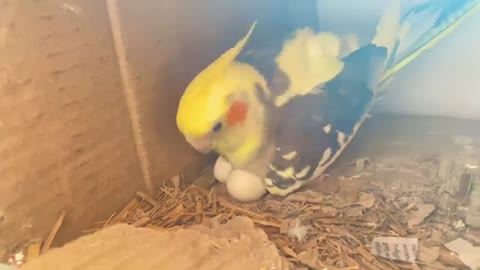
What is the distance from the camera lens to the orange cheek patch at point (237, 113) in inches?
37.1

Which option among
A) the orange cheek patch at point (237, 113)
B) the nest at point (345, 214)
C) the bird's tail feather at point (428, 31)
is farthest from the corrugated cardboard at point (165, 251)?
the bird's tail feather at point (428, 31)

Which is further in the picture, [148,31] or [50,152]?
[148,31]

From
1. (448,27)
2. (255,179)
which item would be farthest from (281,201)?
(448,27)

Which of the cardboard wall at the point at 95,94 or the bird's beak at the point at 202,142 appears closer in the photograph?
the cardboard wall at the point at 95,94

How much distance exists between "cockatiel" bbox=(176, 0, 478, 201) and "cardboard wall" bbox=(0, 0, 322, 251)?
0.31 ft

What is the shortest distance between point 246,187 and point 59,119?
274 mm

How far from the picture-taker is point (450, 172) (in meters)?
0.96

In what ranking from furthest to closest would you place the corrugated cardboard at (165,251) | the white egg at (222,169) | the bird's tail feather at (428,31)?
the white egg at (222,169), the bird's tail feather at (428,31), the corrugated cardboard at (165,251)

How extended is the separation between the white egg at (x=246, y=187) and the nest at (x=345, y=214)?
0.04 feet

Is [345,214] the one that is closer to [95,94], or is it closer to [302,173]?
[302,173]

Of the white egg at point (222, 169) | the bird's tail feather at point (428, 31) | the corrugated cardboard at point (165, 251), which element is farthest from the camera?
the white egg at point (222, 169)

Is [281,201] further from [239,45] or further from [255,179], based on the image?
[239,45]

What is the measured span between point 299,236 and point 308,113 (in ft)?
0.56

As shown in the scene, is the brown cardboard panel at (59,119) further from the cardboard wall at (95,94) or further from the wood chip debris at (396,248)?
the wood chip debris at (396,248)
